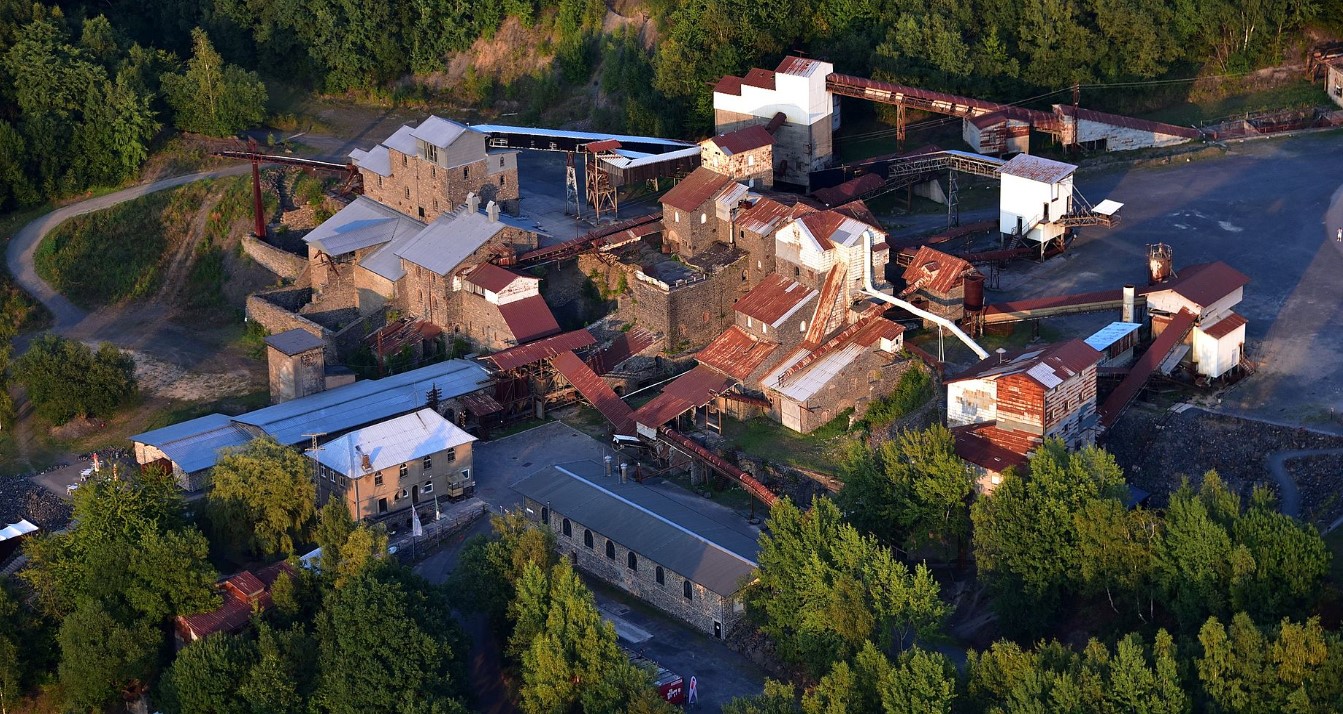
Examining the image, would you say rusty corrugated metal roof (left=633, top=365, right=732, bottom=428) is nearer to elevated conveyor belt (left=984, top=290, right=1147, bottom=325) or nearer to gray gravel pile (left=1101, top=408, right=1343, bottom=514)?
elevated conveyor belt (left=984, top=290, right=1147, bottom=325)

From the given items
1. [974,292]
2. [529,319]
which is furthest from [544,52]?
[974,292]

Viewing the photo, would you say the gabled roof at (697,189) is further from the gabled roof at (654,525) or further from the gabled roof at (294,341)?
the gabled roof at (294,341)

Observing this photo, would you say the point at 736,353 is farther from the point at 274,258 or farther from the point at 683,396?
the point at 274,258

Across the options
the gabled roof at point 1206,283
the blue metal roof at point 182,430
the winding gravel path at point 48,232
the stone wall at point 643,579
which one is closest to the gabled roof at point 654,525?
the stone wall at point 643,579

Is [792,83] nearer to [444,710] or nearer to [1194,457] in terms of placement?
[1194,457]

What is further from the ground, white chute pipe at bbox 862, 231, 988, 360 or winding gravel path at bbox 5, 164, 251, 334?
white chute pipe at bbox 862, 231, 988, 360

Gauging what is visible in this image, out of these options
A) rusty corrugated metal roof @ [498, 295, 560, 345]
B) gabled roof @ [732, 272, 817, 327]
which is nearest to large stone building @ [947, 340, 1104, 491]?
gabled roof @ [732, 272, 817, 327]
